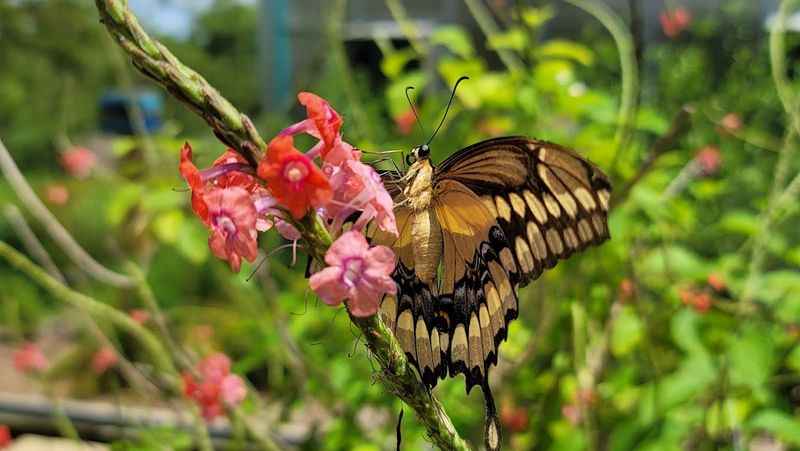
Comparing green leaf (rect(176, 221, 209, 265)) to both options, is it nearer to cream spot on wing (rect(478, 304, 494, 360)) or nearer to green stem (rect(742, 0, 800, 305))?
green stem (rect(742, 0, 800, 305))

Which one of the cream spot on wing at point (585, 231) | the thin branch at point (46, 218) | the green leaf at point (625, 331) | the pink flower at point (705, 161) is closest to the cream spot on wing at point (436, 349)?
the cream spot on wing at point (585, 231)

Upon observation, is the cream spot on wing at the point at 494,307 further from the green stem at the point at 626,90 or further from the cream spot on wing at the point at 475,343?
the green stem at the point at 626,90

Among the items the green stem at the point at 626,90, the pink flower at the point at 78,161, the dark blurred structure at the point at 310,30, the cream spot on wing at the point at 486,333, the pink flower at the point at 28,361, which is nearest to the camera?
the cream spot on wing at the point at 486,333

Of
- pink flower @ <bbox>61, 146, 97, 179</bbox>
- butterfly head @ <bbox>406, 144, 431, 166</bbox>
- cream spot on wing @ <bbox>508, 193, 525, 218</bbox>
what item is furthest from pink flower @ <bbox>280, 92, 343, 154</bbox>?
pink flower @ <bbox>61, 146, 97, 179</bbox>

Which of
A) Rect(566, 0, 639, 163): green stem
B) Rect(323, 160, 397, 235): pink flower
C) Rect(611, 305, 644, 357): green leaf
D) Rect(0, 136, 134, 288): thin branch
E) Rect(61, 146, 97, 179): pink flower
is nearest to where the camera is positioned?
Rect(323, 160, 397, 235): pink flower

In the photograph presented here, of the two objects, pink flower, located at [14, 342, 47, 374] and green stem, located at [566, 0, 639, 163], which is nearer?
green stem, located at [566, 0, 639, 163]

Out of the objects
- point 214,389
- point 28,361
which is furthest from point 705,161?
point 28,361
